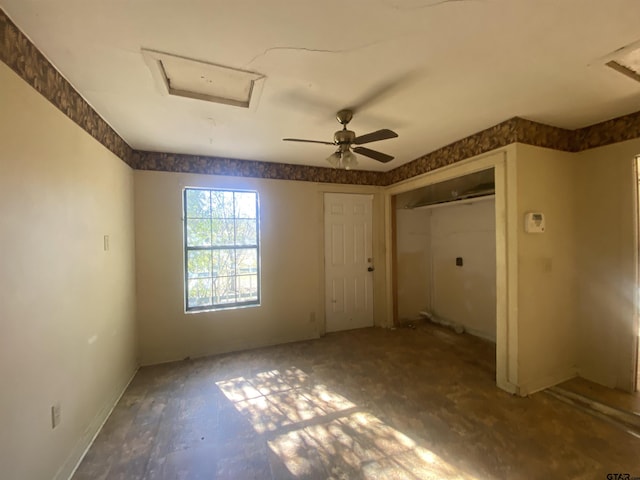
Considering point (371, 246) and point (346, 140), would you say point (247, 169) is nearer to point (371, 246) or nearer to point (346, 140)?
point (346, 140)

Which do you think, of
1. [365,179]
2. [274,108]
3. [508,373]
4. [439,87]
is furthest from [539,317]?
Result: [274,108]

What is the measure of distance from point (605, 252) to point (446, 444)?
7.74 feet

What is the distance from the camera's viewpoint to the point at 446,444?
182 cm

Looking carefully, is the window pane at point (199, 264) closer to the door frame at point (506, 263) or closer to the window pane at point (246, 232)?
the window pane at point (246, 232)

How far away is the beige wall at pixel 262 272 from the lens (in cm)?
309

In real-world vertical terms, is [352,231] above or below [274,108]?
below

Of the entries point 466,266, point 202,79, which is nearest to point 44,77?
point 202,79

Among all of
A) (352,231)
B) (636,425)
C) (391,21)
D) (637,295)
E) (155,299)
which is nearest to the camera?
(391,21)

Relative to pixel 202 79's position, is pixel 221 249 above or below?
below

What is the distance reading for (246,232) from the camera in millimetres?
3566

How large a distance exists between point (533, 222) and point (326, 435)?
2.51 m

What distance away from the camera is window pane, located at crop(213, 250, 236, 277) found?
3432mm

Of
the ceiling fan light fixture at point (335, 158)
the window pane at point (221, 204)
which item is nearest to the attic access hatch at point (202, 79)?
the ceiling fan light fixture at point (335, 158)

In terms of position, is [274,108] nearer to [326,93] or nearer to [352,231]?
[326,93]
